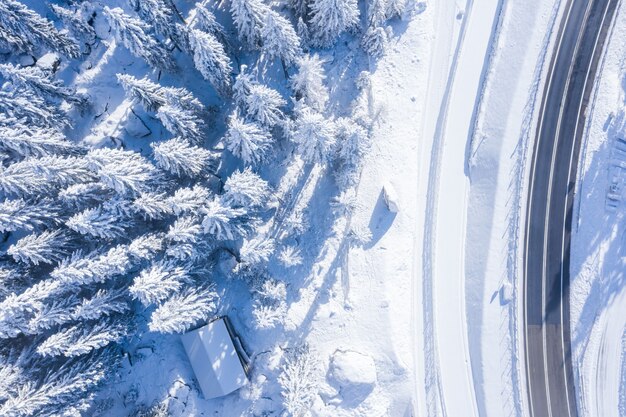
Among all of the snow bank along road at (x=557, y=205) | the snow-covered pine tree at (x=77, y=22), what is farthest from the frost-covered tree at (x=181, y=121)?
the snow bank along road at (x=557, y=205)

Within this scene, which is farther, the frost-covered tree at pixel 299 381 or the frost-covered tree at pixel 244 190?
the frost-covered tree at pixel 299 381

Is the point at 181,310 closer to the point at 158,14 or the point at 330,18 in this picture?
the point at 158,14

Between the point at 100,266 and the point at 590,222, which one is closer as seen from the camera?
the point at 100,266

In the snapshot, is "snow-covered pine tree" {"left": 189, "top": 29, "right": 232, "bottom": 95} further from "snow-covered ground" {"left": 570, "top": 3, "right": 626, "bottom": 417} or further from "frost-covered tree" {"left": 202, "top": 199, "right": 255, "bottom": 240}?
"snow-covered ground" {"left": 570, "top": 3, "right": 626, "bottom": 417}

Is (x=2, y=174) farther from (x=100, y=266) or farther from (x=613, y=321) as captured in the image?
(x=613, y=321)

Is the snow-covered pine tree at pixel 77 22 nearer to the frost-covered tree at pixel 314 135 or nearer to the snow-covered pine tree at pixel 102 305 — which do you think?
the frost-covered tree at pixel 314 135

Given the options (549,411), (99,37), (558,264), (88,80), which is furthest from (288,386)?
(99,37)

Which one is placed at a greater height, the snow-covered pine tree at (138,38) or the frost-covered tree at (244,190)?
the snow-covered pine tree at (138,38)
